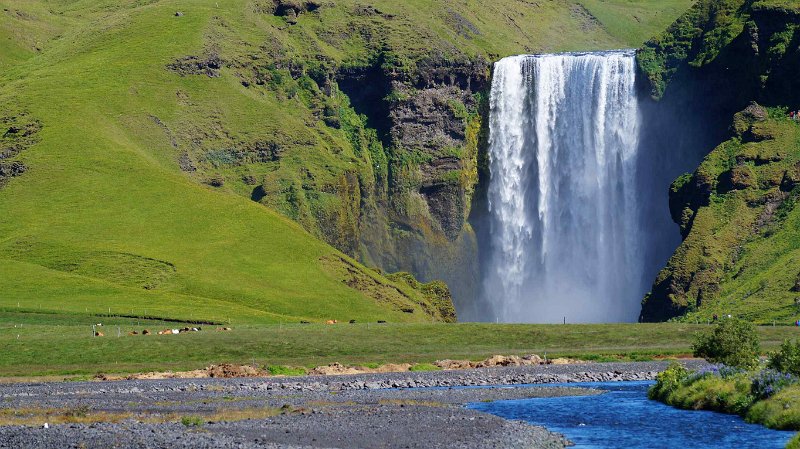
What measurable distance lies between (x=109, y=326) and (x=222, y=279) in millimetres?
40621

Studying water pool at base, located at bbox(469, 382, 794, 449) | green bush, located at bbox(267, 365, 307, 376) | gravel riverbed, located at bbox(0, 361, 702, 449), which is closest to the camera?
gravel riverbed, located at bbox(0, 361, 702, 449)

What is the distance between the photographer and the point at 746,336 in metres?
84.8

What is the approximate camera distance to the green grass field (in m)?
108

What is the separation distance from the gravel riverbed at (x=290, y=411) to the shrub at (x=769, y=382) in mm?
11787

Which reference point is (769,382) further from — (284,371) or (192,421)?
(284,371)

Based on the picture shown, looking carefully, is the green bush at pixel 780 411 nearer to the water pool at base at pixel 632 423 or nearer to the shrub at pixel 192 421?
the water pool at base at pixel 632 423

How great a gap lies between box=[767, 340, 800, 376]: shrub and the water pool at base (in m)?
3.95

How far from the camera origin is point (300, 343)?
118m

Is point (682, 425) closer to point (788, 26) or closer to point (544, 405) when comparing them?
point (544, 405)

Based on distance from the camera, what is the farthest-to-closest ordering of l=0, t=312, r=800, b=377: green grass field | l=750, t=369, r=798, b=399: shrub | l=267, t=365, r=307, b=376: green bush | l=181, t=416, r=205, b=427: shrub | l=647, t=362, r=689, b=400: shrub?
1. l=0, t=312, r=800, b=377: green grass field
2. l=267, t=365, r=307, b=376: green bush
3. l=647, t=362, r=689, b=400: shrub
4. l=750, t=369, r=798, b=399: shrub
5. l=181, t=416, r=205, b=427: shrub

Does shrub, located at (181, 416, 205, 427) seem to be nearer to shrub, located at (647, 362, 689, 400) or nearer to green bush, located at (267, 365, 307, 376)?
shrub, located at (647, 362, 689, 400)

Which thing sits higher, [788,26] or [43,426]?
[788,26]

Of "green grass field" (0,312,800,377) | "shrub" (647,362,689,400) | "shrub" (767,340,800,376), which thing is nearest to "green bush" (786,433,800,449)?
"shrub" (767,340,800,376)

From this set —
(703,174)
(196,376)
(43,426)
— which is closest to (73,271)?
(196,376)
